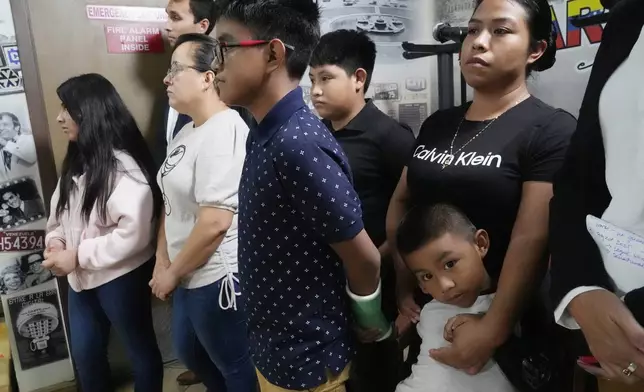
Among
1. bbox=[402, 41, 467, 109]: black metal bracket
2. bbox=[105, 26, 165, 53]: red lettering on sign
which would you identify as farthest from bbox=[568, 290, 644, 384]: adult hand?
bbox=[105, 26, 165, 53]: red lettering on sign

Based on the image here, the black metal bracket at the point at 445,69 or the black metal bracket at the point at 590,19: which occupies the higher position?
the black metal bracket at the point at 590,19

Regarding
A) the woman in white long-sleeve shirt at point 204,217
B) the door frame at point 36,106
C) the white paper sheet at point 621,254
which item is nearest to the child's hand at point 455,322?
the white paper sheet at point 621,254

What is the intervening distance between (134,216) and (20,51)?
0.84 m

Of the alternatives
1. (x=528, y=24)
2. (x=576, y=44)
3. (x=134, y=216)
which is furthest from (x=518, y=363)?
(x=134, y=216)

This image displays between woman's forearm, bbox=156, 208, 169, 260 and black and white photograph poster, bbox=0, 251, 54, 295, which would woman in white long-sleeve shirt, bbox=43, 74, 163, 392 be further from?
black and white photograph poster, bbox=0, 251, 54, 295

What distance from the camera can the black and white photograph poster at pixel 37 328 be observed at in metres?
2.05

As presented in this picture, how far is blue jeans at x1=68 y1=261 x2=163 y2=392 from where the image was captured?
5.83 ft

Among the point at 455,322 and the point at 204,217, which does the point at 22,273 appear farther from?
the point at 455,322

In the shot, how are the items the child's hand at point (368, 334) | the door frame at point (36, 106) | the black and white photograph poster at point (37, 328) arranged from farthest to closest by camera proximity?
1. the black and white photograph poster at point (37, 328)
2. the door frame at point (36, 106)
3. the child's hand at point (368, 334)

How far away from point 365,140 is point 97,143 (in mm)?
939

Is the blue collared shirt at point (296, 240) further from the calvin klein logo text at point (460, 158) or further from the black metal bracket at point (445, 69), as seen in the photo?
the black metal bracket at point (445, 69)

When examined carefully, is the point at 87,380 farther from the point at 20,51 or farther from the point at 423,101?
the point at 423,101

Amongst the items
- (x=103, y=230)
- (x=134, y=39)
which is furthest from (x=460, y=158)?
(x=134, y=39)

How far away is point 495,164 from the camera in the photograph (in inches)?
38.7
